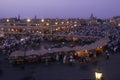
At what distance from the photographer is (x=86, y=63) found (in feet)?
78.7

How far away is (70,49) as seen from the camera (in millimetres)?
26484

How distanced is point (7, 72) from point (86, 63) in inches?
233

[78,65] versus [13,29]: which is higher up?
[13,29]

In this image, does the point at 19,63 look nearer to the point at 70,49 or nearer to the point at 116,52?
the point at 70,49

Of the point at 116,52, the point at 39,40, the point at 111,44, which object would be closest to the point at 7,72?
the point at 116,52

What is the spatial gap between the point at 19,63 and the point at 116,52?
9.51m

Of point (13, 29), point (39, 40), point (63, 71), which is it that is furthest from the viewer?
point (13, 29)

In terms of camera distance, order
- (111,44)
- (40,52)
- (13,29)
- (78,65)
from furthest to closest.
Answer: (13,29) → (111,44) → (40,52) → (78,65)

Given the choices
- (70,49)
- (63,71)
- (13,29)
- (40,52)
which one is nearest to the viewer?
(63,71)

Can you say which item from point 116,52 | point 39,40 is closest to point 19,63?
point 116,52

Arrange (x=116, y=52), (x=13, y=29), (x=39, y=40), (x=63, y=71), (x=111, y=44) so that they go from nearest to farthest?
(x=63, y=71), (x=116, y=52), (x=111, y=44), (x=39, y=40), (x=13, y=29)

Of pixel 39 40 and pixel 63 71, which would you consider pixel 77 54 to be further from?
pixel 39 40

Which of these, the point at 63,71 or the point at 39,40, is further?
the point at 39,40

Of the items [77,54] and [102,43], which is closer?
[77,54]
